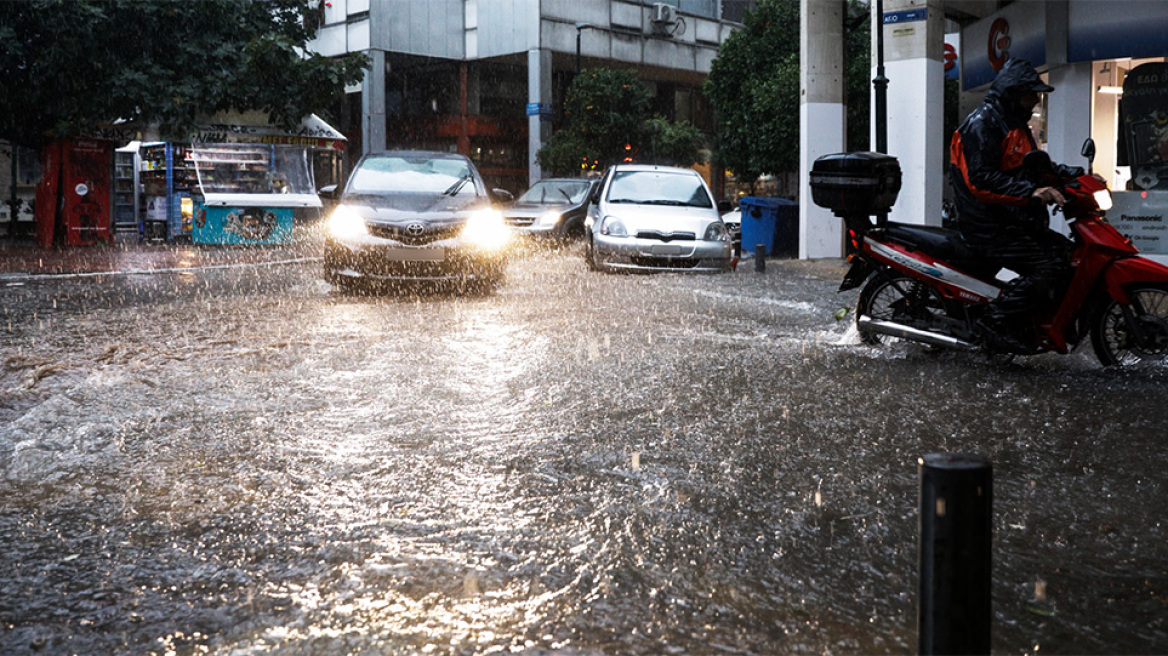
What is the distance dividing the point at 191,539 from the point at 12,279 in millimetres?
13568

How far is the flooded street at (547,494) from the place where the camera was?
3.22 metres

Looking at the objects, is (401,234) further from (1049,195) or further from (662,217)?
(1049,195)

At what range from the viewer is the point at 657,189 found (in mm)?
17938

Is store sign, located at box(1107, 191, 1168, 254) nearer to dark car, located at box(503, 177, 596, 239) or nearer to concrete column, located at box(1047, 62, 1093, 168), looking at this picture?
concrete column, located at box(1047, 62, 1093, 168)

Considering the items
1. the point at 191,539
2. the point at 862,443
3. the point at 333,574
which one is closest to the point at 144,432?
the point at 191,539

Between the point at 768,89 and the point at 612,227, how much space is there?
19.0 metres

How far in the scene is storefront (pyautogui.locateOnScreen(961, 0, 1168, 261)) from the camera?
1402 centimetres

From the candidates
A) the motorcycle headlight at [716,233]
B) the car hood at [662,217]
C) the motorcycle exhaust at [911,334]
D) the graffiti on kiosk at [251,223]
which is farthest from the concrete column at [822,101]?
the motorcycle exhaust at [911,334]

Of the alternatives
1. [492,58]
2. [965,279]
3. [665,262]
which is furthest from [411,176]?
[492,58]

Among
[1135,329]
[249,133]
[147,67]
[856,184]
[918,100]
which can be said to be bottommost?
[1135,329]

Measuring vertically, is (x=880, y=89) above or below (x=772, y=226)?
above

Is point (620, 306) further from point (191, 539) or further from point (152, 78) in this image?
point (152, 78)

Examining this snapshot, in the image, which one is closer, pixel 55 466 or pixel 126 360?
pixel 55 466

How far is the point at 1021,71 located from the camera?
7250 millimetres
